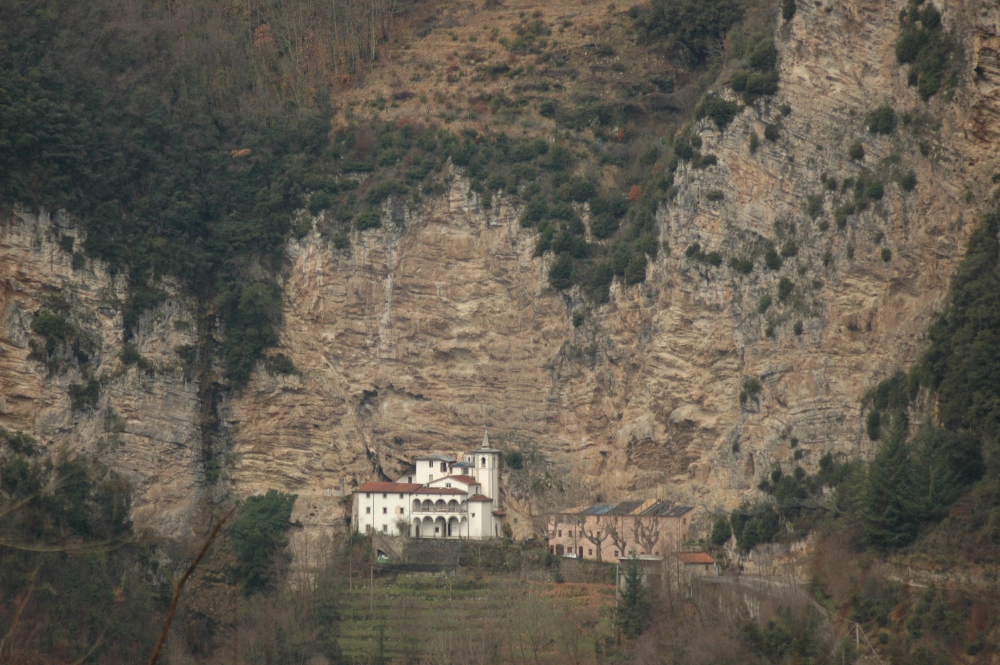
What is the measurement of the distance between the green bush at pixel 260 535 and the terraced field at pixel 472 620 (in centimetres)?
385

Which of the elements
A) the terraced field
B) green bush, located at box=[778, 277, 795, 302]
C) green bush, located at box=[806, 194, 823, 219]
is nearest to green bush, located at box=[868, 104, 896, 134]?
green bush, located at box=[806, 194, 823, 219]

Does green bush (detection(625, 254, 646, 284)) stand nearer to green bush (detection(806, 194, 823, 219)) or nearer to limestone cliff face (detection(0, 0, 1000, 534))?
limestone cliff face (detection(0, 0, 1000, 534))

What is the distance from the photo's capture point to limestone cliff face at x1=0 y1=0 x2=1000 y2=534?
185 ft

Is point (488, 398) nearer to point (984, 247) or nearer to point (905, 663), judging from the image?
point (984, 247)

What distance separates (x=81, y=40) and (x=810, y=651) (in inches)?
1685

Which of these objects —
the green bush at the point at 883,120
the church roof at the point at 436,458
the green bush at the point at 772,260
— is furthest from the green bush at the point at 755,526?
the green bush at the point at 883,120

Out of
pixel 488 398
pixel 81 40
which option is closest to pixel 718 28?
pixel 488 398

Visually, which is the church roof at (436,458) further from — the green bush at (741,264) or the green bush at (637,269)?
the green bush at (741,264)

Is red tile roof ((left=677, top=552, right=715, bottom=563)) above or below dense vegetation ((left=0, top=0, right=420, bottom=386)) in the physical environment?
below

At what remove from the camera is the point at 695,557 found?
5562cm

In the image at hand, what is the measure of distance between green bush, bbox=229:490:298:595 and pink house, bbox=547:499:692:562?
10865 millimetres

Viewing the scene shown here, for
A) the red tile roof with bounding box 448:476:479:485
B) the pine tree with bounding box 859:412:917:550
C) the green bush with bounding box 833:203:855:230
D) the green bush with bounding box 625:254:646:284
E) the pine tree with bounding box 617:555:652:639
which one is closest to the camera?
the pine tree with bounding box 859:412:917:550

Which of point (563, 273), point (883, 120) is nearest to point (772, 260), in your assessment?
point (883, 120)

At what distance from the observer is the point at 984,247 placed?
171 ft
